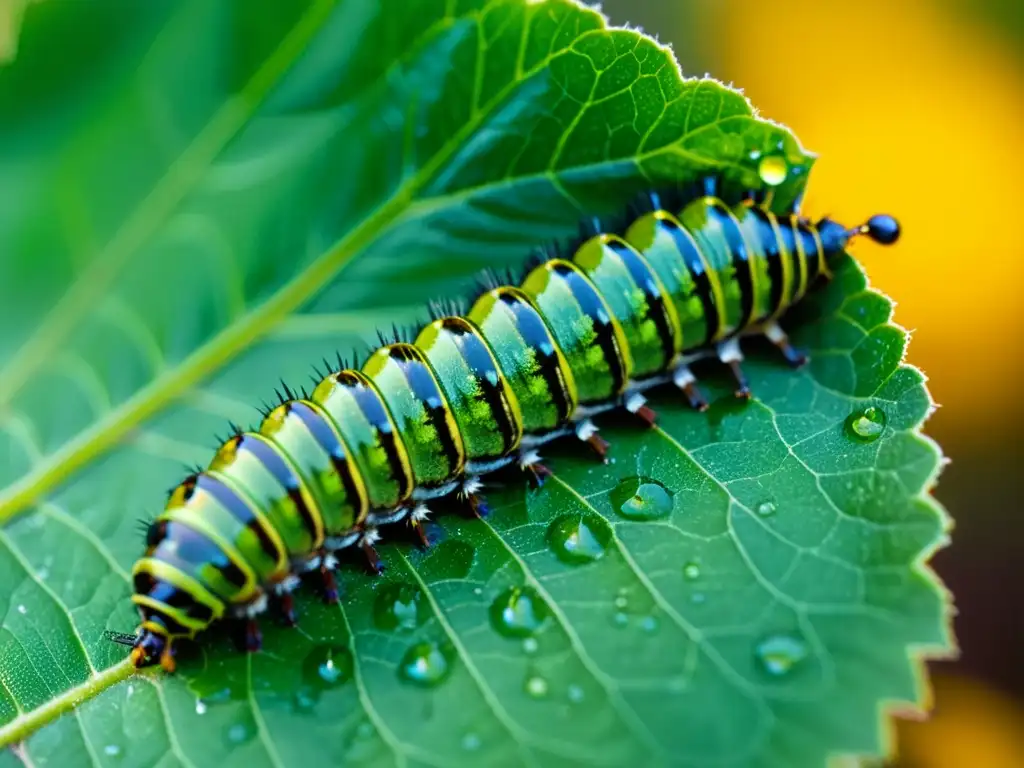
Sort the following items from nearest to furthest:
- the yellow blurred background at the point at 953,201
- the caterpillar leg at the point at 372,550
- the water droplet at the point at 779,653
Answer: the water droplet at the point at 779,653 → the caterpillar leg at the point at 372,550 → the yellow blurred background at the point at 953,201

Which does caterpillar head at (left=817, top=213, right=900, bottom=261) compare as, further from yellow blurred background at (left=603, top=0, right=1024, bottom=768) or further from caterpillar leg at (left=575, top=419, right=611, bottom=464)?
caterpillar leg at (left=575, top=419, right=611, bottom=464)

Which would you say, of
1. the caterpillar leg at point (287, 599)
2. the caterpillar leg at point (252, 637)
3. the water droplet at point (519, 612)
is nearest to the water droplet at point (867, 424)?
the water droplet at point (519, 612)

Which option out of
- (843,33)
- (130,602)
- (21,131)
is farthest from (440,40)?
(843,33)

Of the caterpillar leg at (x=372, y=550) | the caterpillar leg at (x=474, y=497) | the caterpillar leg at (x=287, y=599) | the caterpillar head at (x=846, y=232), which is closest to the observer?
the caterpillar leg at (x=287, y=599)

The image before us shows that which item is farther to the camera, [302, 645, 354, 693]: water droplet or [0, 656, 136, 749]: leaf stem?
[0, 656, 136, 749]: leaf stem

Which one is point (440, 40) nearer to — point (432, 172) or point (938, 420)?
point (432, 172)

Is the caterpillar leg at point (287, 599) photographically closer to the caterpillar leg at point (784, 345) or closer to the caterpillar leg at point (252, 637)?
the caterpillar leg at point (252, 637)

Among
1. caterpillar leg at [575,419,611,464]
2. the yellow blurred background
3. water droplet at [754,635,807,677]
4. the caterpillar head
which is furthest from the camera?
the yellow blurred background

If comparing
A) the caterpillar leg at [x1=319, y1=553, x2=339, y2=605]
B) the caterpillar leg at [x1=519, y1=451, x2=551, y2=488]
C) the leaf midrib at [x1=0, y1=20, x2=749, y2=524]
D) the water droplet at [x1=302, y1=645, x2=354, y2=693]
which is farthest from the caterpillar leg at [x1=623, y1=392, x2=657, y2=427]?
the water droplet at [x1=302, y1=645, x2=354, y2=693]
